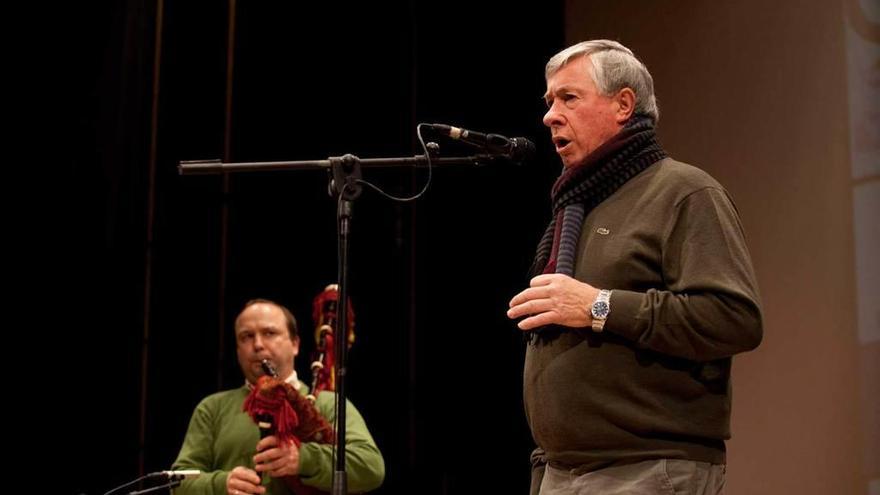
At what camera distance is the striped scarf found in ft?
Result: 7.11

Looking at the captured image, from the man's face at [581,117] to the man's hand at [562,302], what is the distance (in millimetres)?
337

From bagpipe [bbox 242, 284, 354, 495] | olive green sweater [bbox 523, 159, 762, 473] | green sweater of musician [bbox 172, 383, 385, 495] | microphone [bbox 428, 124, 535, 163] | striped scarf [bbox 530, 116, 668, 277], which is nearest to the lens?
olive green sweater [bbox 523, 159, 762, 473]

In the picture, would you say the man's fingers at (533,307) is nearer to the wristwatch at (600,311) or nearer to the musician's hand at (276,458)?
the wristwatch at (600,311)

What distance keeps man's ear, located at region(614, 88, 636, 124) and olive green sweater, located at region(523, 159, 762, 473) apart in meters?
0.19

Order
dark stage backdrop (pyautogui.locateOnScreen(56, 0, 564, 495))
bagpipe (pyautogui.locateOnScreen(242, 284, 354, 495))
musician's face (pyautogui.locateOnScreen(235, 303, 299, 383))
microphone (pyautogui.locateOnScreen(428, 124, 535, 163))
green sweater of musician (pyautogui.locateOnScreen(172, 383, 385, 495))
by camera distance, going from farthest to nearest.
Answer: dark stage backdrop (pyautogui.locateOnScreen(56, 0, 564, 495)) < musician's face (pyautogui.locateOnScreen(235, 303, 299, 383)) < green sweater of musician (pyautogui.locateOnScreen(172, 383, 385, 495)) < bagpipe (pyautogui.locateOnScreen(242, 284, 354, 495)) < microphone (pyautogui.locateOnScreen(428, 124, 535, 163))

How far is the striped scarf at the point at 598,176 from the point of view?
2.17m

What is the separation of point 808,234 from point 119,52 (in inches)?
102

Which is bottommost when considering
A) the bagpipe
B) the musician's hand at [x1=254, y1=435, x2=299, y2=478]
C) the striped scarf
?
the musician's hand at [x1=254, y1=435, x2=299, y2=478]

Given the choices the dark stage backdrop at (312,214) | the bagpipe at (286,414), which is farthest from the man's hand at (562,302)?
the dark stage backdrop at (312,214)

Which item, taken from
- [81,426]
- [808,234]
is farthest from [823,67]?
[81,426]

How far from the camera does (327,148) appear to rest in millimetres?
4633

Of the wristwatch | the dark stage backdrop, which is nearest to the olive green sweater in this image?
the wristwatch

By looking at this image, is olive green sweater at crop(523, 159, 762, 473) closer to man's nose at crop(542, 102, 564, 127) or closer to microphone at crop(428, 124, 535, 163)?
man's nose at crop(542, 102, 564, 127)

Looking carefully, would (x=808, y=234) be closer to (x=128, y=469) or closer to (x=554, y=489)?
(x=554, y=489)
